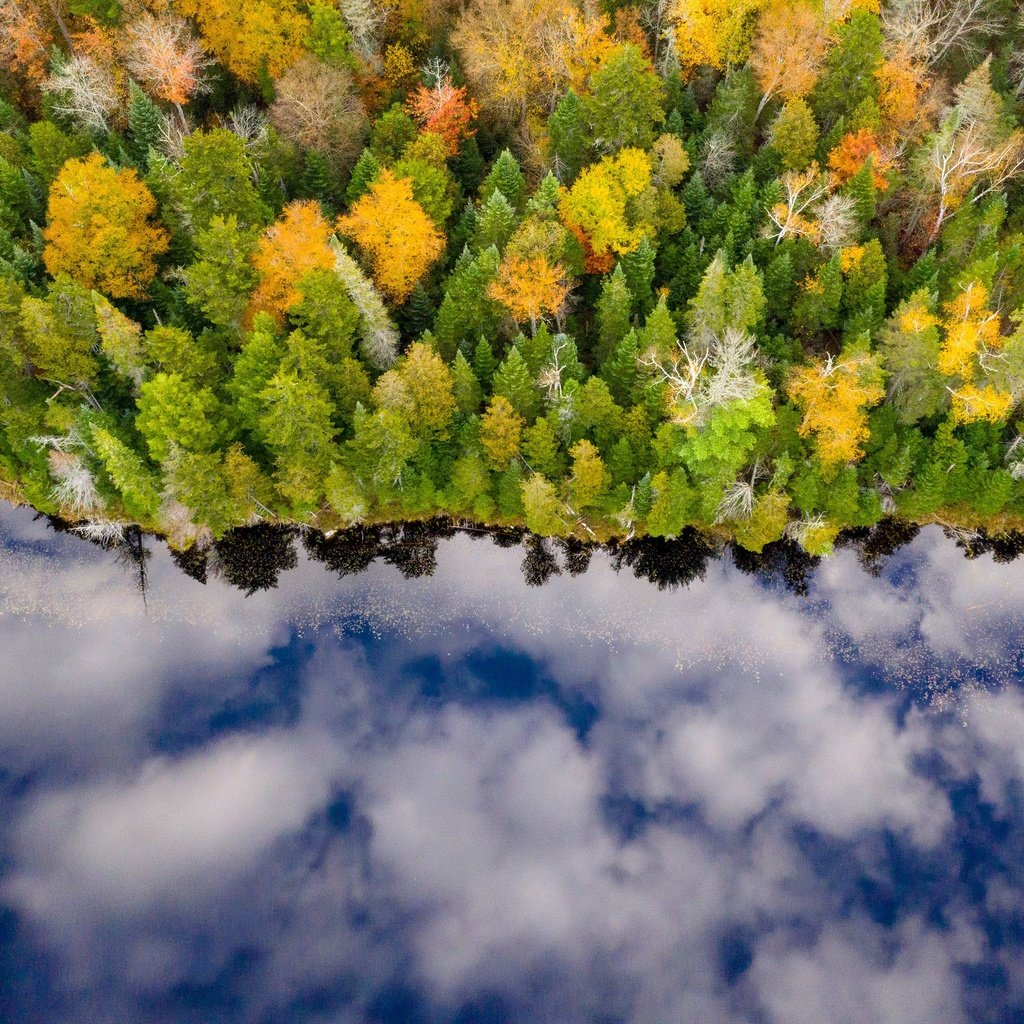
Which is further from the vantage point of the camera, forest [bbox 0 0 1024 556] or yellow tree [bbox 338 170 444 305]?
yellow tree [bbox 338 170 444 305]

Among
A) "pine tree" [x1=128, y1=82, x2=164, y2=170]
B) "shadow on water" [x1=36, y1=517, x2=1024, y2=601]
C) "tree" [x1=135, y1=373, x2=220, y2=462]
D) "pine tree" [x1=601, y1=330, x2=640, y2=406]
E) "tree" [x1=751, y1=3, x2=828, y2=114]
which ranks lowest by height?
"shadow on water" [x1=36, y1=517, x2=1024, y2=601]

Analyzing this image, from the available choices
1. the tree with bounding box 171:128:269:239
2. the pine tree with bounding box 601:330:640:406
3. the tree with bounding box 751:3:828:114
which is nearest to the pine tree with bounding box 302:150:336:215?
the tree with bounding box 171:128:269:239

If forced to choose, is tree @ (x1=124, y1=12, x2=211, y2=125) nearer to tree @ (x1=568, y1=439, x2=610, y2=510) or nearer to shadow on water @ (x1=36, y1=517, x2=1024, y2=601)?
shadow on water @ (x1=36, y1=517, x2=1024, y2=601)

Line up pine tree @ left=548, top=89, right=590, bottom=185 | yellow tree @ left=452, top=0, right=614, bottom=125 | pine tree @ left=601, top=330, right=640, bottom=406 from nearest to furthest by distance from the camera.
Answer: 1. pine tree @ left=601, top=330, right=640, bottom=406
2. pine tree @ left=548, top=89, right=590, bottom=185
3. yellow tree @ left=452, top=0, right=614, bottom=125

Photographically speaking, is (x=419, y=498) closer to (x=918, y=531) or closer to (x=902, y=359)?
(x=902, y=359)

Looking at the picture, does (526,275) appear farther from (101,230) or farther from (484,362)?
(101,230)

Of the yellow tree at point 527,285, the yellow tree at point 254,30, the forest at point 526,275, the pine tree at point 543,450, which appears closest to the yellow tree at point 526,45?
the forest at point 526,275

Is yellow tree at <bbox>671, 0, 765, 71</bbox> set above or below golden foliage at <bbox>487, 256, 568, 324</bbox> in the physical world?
above

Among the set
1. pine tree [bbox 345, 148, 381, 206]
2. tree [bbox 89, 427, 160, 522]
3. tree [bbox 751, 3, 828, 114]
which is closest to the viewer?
tree [bbox 89, 427, 160, 522]
